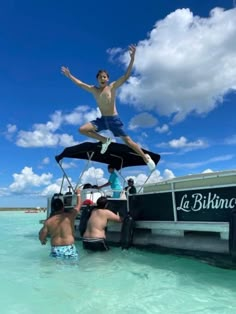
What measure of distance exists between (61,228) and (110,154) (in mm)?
4310

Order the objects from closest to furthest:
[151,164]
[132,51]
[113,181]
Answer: [132,51]
[151,164]
[113,181]

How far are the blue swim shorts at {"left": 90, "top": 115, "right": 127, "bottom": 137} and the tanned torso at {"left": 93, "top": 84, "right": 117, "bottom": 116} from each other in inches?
4.1

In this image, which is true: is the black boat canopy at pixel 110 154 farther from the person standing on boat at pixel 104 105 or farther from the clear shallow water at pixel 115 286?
the clear shallow water at pixel 115 286

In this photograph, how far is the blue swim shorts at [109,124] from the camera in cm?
776

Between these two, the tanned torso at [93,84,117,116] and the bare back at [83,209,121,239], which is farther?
the bare back at [83,209,121,239]

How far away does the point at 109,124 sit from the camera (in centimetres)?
777

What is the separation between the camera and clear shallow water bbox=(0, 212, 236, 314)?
14.4ft

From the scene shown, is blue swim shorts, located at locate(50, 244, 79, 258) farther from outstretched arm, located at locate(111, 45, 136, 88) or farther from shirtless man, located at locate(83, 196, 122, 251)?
outstretched arm, located at locate(111, 45, 136, 88)

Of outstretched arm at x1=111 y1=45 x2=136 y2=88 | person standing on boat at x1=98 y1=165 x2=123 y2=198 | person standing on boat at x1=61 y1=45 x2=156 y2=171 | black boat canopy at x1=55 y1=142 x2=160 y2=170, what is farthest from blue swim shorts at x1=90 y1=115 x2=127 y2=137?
person standing on boat at x1=98 y1=165 x2=123 y2=198

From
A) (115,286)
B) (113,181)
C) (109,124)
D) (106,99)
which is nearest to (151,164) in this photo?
(109,124)

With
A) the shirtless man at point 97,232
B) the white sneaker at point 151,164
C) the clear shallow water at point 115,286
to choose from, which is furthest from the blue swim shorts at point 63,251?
the white sneaker at point 151,164

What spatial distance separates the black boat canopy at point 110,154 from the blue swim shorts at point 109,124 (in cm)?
206

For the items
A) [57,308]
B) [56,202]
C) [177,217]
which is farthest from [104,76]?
[57,308]

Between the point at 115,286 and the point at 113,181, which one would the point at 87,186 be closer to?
the point at 113,181
